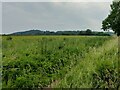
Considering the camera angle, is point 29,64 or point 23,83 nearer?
point 23,83

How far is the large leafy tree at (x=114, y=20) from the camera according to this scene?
5297 centimetres

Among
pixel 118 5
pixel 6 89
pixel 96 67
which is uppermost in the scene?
pixel 118 5

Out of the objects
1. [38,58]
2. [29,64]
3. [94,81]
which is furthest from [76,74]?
[38,58]

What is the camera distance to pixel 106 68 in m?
7.86

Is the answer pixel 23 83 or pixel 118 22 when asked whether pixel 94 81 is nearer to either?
pixel 23 83

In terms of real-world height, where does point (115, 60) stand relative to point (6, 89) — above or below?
above

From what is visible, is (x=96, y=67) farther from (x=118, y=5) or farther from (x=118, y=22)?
(x=118, y=5)

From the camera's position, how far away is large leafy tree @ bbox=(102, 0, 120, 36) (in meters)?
53.0

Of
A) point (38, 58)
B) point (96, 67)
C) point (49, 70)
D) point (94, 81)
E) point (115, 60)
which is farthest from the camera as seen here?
point (38, 58)

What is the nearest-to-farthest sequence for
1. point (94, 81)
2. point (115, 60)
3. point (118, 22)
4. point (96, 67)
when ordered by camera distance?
point (94, 81), point (96, 67), point (115, 60), point (118, 22)

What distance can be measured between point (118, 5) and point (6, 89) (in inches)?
1965

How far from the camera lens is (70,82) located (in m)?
7.58

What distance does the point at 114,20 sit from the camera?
53.8 metres

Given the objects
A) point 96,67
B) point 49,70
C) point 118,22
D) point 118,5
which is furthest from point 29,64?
point 118,5
